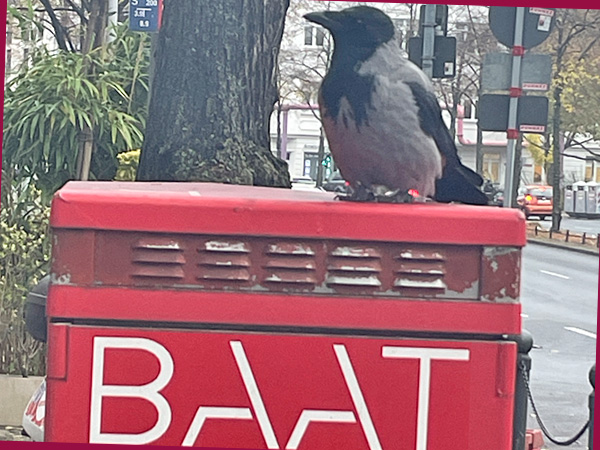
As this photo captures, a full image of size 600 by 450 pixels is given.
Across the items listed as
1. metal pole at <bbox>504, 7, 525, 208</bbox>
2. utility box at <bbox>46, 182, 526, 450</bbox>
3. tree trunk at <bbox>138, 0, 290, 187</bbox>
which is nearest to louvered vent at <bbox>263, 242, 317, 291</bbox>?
utility box at <bbox>46, 182, 526, 450</bbox>

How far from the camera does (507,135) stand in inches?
180

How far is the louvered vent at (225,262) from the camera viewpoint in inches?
55.5

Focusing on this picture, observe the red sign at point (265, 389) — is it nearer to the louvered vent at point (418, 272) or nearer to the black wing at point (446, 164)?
the louvered vent at point (418, 272)

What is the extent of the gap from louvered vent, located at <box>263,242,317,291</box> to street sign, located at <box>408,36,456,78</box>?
4.15 metres

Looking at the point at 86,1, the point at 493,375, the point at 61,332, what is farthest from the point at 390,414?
the point at 86,1

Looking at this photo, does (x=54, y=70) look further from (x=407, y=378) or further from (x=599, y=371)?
(x=407, y=378)

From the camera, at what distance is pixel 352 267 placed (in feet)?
4.64

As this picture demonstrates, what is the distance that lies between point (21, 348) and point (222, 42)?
204cm

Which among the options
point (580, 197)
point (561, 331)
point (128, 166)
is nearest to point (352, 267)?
point (128, 166)

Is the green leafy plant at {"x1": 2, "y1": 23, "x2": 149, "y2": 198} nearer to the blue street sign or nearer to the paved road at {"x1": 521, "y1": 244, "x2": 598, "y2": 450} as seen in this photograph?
the blue street sign

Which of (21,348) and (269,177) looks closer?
(269,177)

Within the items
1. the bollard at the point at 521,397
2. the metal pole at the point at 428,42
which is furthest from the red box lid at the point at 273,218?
the metal pole at the point at 428,42

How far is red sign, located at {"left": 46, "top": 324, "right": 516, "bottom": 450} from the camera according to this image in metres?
1.40

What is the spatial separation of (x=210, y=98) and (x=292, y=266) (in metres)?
1.36
